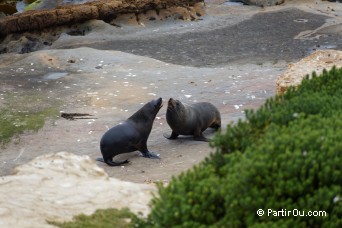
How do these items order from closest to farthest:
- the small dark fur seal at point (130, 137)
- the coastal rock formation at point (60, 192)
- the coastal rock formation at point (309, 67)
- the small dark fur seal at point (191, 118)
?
1. the coastal rock formation at point (60, 192)
2. the coastal rock formation at point (309, 67)
3. the small dark fur seal at point (130, 137)
4. the small dark fur seal at point (191, 118)

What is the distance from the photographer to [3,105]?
12.0 m

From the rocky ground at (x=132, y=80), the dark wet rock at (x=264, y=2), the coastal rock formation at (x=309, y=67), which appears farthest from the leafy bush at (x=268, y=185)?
the dark wet rock at (x=264, y=2)

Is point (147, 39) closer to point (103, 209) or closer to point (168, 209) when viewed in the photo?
point (103, 209)

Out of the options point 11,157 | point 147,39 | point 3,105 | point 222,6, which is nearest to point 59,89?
point 3,105

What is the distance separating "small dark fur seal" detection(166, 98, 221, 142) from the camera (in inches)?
408

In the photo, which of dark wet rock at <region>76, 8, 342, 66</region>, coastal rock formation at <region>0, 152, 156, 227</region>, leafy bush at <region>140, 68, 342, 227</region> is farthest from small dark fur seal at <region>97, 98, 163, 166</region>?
leafy bush at <region>140, 68, 342, 227</region>

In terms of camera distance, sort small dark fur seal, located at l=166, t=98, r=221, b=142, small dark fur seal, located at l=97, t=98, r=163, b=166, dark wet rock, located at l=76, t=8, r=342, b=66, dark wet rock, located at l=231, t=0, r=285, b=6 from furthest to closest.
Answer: dark wet rock, located at l=231, t=0, r=285, b=6
dark wet rock, located at l=76, t=8, r=342, b=66
small dark fur seal, located at l=166, t=98, r=221, b=142
small dark fur seal, located at l=97, t=98, r=163, b=166

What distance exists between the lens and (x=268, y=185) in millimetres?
3277

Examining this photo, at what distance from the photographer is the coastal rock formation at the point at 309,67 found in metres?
8.79

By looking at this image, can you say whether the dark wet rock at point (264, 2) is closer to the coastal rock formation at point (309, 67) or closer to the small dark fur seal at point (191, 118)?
the small dark fur seal at point (191, 118)

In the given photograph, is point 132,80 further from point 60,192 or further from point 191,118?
point 60,192

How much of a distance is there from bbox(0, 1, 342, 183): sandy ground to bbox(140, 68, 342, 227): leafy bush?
4654 mm

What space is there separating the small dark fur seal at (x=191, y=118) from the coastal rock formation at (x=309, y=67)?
1.73 meters

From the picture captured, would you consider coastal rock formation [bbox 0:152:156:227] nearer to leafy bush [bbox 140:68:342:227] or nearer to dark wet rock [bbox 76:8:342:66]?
leafy bush [bbox 140:68:342:227]
